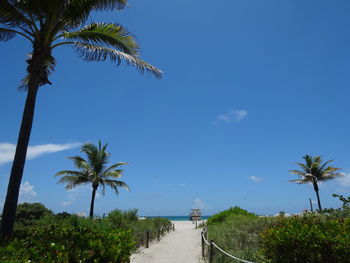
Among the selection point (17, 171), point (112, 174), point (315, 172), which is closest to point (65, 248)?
point (17, 171)

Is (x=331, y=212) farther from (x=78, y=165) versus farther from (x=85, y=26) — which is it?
(x=78, y=165)

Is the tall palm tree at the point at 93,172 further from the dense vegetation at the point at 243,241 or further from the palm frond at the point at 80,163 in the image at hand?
the dense vegetation at the point at 243,241

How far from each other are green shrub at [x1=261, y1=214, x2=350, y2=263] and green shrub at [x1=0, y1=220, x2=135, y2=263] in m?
3.26

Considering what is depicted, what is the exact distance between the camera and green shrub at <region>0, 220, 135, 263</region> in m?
3.31

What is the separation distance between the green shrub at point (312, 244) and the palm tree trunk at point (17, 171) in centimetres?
577

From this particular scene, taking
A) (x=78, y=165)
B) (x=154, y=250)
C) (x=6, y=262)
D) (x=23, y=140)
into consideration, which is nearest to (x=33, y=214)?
(x=78, y=165)

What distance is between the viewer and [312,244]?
4488 millimetres

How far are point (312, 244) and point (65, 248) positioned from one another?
14.1 ft

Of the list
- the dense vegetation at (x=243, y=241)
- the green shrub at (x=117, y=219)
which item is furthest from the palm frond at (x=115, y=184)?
the dense vegetation at (x=243, y=241)

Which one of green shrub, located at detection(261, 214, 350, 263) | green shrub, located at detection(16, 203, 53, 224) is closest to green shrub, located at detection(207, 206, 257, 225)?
green shrub, located at detection(16, 203, 53, 224)

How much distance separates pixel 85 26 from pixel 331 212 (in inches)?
453

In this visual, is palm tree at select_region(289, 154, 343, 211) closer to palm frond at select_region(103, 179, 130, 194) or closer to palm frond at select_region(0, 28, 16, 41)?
palm frond at select_region(103, 179, 130, 194)

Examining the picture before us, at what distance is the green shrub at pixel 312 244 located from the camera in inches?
160

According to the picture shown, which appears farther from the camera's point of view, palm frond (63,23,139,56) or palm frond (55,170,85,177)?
palm frond (55,170,85,177)
